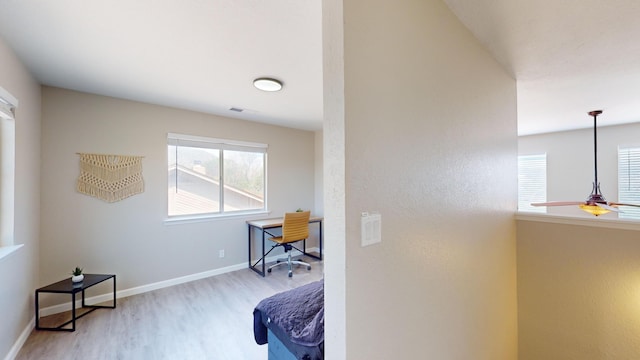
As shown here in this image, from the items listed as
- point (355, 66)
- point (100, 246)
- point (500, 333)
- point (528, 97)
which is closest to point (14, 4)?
point (355, 66)

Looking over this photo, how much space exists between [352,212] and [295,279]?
3021 mm

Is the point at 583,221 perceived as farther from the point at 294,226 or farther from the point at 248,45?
the point at 294,226

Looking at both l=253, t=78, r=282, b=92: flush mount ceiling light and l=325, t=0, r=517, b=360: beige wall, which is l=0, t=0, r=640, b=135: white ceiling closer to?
l=253, t=78, r=282, b=92: flush mount ceiling light

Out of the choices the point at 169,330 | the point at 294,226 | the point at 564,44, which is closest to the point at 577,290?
the point at 564,44

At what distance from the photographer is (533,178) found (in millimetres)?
5234

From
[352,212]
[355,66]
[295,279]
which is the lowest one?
[295,279]

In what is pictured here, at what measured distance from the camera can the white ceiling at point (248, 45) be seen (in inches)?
57.1

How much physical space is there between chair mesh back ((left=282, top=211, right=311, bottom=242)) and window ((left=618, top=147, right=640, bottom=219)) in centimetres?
517

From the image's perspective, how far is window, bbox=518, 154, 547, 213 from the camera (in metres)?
5.10

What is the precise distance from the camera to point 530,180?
528 cm

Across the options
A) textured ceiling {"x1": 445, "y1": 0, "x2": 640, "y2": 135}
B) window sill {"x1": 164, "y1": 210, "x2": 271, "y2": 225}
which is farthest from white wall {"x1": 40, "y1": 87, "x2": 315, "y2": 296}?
textured ceiling {"x1": 445, "y1": 0, "x2": 640, "y2": 135}

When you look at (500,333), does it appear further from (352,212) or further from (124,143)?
(124,143)

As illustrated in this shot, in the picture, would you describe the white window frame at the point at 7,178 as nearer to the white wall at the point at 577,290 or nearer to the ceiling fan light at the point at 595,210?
the white wall at the point at 577,290

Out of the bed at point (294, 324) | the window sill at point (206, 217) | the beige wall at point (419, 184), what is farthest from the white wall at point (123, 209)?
the beige wall at point (419, 184)
